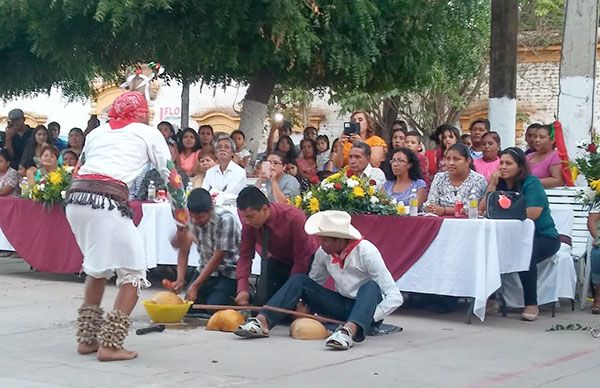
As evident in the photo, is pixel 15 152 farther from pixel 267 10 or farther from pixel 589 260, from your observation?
pixel 589 260

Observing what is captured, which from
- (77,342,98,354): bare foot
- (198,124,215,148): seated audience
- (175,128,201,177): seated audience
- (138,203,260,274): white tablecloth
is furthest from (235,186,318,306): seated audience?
(198,124,215,148): seated audience

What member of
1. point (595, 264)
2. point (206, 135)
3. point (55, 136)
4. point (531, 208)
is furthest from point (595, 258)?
point (55, 136)

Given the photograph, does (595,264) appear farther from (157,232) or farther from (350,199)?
(157,232)

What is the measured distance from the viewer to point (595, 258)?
10773 millimetres

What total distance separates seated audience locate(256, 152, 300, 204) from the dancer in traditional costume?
4.22 metres

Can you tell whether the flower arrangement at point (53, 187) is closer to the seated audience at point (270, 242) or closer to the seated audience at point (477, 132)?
the seated audience at point (270, 242)

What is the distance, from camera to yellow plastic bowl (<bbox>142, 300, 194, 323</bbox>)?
9.23m

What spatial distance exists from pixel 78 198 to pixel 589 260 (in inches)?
211

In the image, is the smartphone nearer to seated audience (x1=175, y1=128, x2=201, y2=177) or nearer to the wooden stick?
seated audience (x1=175, y1=128, x2=201, y2=177)

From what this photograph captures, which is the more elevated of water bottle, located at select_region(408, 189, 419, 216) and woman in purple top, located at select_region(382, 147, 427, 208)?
woman in purple top, located at select_region(382, 147, 427, 208)

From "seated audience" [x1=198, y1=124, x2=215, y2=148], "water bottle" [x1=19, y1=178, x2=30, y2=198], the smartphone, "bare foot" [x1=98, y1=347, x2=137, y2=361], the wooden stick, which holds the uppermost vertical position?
the smartphone

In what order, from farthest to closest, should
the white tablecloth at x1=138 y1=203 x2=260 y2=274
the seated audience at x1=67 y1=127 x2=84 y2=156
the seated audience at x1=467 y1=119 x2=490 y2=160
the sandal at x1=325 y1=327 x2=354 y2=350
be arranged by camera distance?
the seated audience at x1=67 y1=127 x2=84 y2=156 < the seated audience at x1=467 y1=119 x2=490 y2=160 < the white tablecloth at x1=138 y1=203 x2=260 y2=274 < the sandal at x1=325 y1=327 x2=354 y2=350

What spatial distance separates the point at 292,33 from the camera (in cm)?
1280

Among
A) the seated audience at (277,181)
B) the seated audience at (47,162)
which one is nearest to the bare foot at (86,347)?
the seated audience at (277,181)
